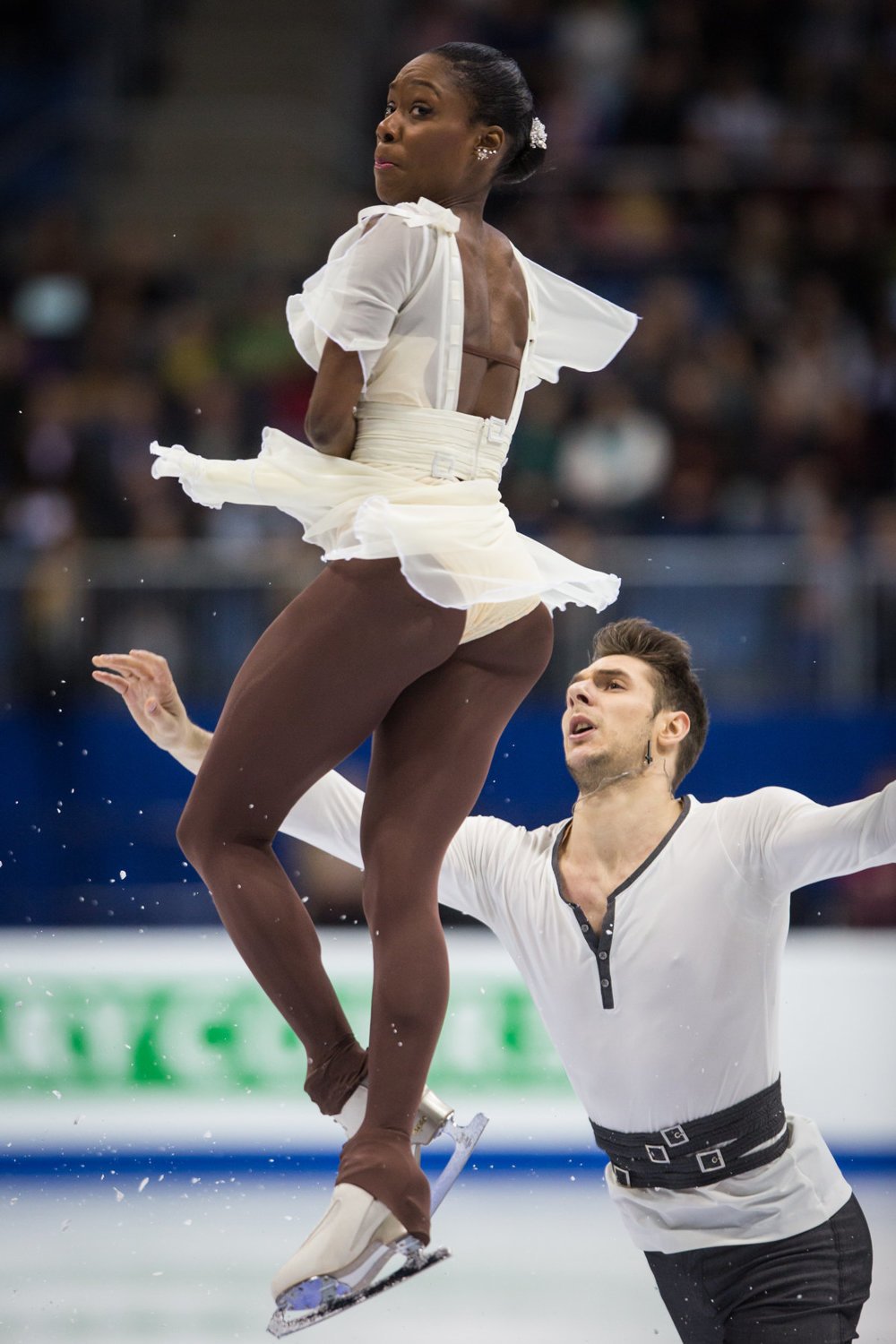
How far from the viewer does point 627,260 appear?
8.34 metres

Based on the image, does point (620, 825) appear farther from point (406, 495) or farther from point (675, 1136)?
point (406, 495)

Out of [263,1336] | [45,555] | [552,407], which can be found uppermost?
[552,407]

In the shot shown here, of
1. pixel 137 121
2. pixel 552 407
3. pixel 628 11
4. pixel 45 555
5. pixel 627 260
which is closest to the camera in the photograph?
pixel 45 555

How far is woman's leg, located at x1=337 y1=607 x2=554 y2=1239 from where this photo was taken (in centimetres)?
287

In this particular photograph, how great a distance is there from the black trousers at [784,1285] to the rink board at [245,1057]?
2.73m

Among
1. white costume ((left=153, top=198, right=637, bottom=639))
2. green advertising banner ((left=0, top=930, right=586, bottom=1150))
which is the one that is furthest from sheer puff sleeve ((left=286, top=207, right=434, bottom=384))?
green advertising banner ((left=0, top=930, right=586, bottom=1150))

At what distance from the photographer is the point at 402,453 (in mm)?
2965

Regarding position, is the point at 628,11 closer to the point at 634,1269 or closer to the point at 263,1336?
the point at 634,1269

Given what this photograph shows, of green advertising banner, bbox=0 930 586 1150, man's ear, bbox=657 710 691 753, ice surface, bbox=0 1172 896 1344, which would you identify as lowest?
ice surface, bbox=0 1172 896 1344

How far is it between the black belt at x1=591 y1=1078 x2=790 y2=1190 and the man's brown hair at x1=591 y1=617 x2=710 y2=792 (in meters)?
0.71

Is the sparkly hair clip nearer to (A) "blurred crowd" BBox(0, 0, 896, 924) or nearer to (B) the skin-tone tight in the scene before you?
(B) the skin-tone tight

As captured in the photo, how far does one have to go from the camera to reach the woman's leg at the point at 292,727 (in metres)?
2.90

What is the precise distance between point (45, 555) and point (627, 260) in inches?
123

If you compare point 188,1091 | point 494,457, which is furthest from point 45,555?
point 494,457
